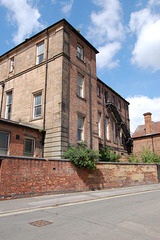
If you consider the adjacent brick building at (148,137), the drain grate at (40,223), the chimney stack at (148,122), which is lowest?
the drain grate at (40,223)

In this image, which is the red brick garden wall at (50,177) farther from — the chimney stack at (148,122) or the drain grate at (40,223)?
the chimney stack at (148,122)

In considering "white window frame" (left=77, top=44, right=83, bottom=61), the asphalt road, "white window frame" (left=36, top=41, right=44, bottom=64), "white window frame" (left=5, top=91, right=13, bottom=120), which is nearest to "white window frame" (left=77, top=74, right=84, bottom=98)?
"white window frame" (left=77, top=44, right=83, bottom=61)

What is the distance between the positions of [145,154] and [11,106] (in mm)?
18691

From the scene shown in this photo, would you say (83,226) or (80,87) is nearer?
(83,226)

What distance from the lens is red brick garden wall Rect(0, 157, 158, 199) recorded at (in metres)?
10.2

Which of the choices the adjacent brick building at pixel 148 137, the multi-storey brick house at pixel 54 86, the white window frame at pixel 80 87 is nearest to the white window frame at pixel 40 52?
the multi-storey brick house at pixel 54 86

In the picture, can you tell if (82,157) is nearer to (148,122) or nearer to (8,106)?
(8,106)

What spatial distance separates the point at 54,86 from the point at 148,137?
21.7 meters

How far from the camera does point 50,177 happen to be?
1202 cm

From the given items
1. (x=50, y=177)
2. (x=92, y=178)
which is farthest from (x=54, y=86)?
(x=92, y=178)

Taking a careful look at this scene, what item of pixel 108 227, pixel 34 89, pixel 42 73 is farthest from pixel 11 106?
pixel 108 227

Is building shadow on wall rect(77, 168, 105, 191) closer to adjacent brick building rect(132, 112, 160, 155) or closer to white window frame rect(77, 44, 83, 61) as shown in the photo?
white window frame rect(77, 44, 83, 61)

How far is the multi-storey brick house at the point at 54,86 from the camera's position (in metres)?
15.6

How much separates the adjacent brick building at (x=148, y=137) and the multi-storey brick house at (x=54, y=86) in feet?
52.9
